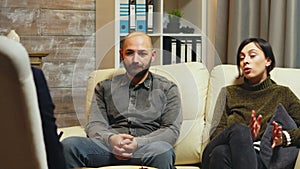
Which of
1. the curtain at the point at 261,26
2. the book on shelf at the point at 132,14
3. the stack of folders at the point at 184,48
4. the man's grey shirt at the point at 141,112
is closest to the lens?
the man's grey shirt at the point at 141,112

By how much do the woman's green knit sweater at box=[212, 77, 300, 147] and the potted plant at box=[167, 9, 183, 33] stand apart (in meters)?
0.96

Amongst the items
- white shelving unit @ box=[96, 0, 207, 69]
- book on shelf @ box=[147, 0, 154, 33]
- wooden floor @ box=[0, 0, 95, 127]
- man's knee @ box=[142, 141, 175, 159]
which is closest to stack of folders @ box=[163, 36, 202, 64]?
white shelving unit @ box=[96, 0, 207, 69]

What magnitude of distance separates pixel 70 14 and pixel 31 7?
0.87 ft

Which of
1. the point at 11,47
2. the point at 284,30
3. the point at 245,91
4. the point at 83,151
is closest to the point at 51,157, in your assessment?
the point at 11,47

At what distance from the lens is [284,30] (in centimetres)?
323

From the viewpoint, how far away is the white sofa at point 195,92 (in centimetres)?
281

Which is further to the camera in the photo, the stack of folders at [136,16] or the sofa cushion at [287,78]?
the stack of folders at [136,16]

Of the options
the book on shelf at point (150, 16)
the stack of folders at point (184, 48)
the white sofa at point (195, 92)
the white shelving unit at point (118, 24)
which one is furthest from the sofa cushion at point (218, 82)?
the book on shelf at point (150, 16)

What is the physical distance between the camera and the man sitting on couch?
8.31 ft

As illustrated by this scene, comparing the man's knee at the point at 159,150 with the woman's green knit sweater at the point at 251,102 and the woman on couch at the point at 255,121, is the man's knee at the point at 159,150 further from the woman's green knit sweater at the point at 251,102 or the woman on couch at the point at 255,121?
the woman's green knit sweater at the point at 251,102

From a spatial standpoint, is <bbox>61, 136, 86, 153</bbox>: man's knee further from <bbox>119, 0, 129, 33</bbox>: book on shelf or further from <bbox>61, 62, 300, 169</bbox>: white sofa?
<bbox>119, 0, 129, 33</bbox>: book on shelf

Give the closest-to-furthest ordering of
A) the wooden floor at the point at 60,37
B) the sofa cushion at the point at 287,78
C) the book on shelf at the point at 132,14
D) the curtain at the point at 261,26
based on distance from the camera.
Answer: the sofa cushion at the point at 287,78, the curtain at the point at 261,26, the wooden floor at the point at 60,37, the book on shelf at the point at 132,14

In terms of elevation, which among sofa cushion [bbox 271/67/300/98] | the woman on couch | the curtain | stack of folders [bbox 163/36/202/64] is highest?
the curtain

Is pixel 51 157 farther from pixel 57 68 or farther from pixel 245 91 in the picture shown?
pixel 57 68
